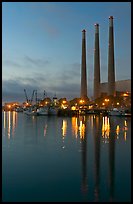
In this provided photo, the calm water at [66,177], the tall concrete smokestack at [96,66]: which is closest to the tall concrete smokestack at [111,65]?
the tall concrete smokestack at [96,66]

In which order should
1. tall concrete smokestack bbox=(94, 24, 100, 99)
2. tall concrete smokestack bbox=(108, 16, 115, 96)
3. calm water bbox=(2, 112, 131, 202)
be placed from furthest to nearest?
1. tall concrete smokestack bbox=(94, 24, 100, 99)
2. tall concrete smokestack bbox=(108, 16, 115, 96)
3. calm water bbox=(2, 112, 131, 202)

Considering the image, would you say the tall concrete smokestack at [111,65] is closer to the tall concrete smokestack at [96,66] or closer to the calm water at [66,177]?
the tall concrete smokestack at [96,66]

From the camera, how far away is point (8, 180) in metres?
9.48

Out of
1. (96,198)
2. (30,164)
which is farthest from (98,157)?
(96,198)

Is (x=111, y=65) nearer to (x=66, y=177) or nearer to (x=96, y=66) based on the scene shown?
(x=96, y=66)

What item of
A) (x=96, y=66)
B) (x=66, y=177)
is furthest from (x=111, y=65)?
(x=66, y=177)

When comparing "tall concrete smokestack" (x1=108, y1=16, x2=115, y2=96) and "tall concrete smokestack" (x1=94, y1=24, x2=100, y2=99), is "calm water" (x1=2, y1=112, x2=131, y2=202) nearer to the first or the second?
"tall concrete smokestack" (x1=108, y1=16, x2=115, y2=96)

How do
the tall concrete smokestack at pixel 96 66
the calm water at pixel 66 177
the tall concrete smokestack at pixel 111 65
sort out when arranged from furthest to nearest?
1. the tall concrete smokestack at pixel 96 66
2. the tall concrete smokestack at pixel 111 65
3. the calm water at pixel 66 177

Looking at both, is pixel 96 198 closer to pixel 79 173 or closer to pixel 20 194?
pixel 20 194

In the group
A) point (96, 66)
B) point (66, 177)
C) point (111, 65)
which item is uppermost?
point (96, 66)

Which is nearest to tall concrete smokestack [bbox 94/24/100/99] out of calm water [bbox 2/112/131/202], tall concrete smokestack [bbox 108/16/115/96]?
tall concrete smokestack [bbox 108/16/115/96]

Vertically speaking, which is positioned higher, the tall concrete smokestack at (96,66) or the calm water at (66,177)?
the tall concrete smokestack at (96,66)

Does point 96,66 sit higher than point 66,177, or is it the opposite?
point 96,66

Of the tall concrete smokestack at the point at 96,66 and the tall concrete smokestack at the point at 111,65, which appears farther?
the tall concrete smokestack at the point at 96,66
